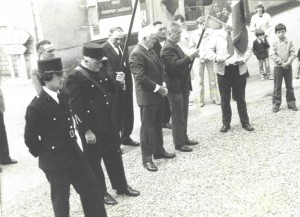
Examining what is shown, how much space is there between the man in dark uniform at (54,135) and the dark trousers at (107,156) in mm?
886

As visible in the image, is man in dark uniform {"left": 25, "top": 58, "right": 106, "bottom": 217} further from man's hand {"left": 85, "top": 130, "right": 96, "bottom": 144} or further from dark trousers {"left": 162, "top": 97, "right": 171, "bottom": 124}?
dark trousers {"left": 162, "top": 97, "right": 171, "bottom": 124}

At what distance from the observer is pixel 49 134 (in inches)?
161

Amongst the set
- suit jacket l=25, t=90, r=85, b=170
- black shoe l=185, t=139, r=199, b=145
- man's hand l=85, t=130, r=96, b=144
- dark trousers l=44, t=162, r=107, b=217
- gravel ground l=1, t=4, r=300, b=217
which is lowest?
gravel ground l=1, t=4, r=300, b=217

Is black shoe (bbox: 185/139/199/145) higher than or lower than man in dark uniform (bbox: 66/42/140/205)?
lower

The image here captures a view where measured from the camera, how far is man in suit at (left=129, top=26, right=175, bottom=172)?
6062 millimetres

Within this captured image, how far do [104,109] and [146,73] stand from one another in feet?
4.27

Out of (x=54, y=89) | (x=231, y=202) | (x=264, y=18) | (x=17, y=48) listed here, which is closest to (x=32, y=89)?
(x=17, y=48)

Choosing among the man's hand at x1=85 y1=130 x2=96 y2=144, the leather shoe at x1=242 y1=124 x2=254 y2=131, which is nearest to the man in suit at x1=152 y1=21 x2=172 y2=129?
the leather shoe at x1=242 y1=124 x2=254 y2=131

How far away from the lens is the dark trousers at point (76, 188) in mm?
4121

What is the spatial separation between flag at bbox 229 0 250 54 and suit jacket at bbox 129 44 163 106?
177 cm

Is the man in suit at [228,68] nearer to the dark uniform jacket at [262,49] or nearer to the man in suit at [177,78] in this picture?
the man in suit at [177,78]

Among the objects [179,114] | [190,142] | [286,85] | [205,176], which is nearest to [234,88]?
[190,142]

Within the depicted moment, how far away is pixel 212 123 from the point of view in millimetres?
8406

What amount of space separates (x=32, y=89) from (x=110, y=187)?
2132mm
